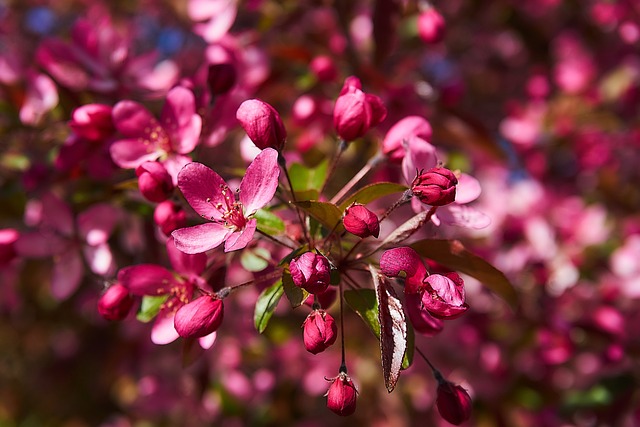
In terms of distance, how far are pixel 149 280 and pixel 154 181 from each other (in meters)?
0.21

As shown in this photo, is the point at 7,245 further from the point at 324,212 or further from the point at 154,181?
the point at 324,212

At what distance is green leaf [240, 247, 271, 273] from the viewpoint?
1.22 metres

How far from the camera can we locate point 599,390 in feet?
5.87

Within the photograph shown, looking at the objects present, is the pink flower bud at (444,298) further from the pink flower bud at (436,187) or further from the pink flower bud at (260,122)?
the pink flower bud at (260,122)

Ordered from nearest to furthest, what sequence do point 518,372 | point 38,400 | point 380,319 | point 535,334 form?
1. point 380,319
2. point 535,334
3. point 518,372
4. point 38,400

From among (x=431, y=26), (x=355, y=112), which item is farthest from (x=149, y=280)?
(x=431, y=26)

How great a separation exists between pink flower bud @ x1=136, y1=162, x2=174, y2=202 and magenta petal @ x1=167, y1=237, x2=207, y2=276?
9cm

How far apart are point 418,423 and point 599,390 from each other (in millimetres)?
780

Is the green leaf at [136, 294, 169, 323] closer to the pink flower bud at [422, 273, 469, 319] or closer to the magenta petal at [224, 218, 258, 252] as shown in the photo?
the magenta petal at [224, 218, 258, 252]

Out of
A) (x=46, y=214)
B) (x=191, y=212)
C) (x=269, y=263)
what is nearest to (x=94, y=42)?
(x=46, y=214)

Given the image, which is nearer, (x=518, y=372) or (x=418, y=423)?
(x=518, y=372)

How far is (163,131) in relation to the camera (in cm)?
→ 131

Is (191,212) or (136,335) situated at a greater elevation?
(191,212)

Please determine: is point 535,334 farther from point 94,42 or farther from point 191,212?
point 94,42
